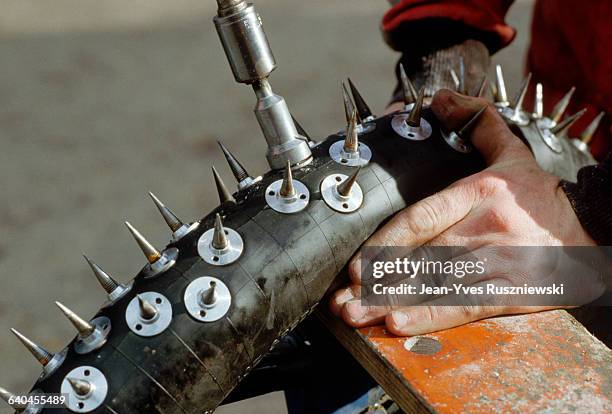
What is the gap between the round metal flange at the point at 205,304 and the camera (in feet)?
2.72

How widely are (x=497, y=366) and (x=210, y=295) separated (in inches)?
14.0

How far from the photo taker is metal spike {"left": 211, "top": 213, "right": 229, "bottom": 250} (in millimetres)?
849

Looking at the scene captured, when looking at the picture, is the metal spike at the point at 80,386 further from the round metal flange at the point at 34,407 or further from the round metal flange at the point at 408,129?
the round metal flange at the point at 408,129

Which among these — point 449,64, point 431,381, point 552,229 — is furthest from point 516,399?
point 449,64

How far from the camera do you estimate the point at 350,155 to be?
0.96 meters

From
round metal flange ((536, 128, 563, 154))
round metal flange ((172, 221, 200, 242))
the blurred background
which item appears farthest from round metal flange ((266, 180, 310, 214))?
the blurred background

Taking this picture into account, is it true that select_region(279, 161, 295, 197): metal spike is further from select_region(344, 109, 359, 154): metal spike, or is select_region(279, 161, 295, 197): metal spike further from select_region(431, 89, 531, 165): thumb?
select_region(431, 89, 531, 165): thumb

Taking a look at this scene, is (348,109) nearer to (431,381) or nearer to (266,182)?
(266,182)

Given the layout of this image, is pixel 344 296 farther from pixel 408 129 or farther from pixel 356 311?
pixel 408 129

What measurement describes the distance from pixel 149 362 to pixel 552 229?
586 millimetres

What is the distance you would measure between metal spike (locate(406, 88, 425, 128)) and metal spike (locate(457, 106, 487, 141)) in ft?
0.24

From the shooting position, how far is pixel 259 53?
0.91m

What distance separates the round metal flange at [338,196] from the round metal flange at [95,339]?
32 centimetres

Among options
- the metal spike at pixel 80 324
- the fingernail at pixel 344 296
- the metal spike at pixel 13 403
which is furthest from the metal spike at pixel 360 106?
the metal spike at pixel 13 403
